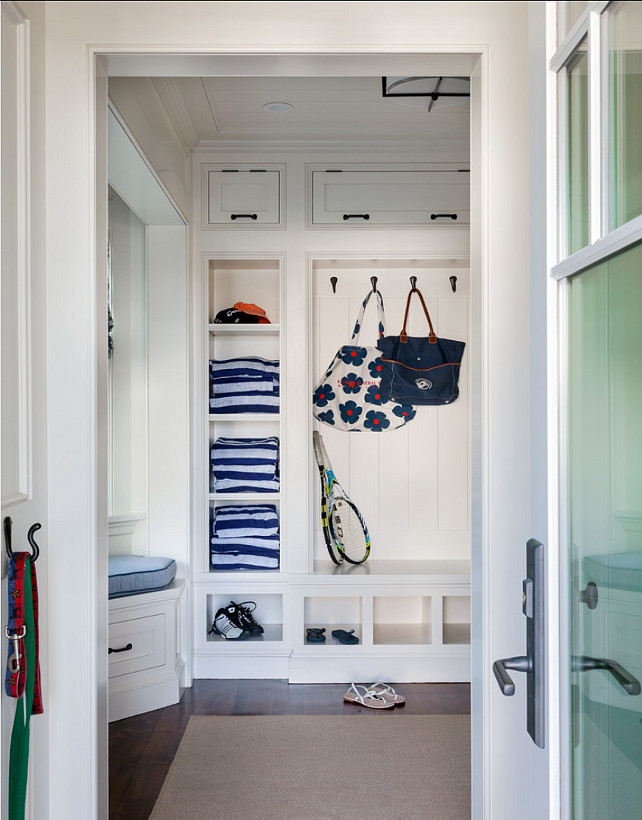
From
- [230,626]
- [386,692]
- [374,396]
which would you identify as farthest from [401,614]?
[374,396]

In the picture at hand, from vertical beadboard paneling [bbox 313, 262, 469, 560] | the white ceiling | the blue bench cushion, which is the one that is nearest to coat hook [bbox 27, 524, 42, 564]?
the blue bench cushion

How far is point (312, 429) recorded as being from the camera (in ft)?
13.8

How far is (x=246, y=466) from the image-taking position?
157 inches

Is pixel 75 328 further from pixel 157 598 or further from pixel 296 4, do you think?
pixel 157 598

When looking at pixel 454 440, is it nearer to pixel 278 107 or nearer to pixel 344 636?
pixel 344 636

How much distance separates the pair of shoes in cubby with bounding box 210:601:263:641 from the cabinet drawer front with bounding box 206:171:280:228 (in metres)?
2.08

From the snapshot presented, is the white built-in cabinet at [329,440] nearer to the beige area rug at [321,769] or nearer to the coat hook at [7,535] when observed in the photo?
the beige area rug at [321,769]

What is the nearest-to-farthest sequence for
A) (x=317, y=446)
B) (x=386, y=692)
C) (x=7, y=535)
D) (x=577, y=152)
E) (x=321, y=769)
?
1. (x=577, y=152)
2. (x=7, y=535)
3. (x=321, y=769)
4. (x=386, y=692)
5. (x=317, y=446)

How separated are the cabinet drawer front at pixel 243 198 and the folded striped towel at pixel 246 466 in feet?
3.89

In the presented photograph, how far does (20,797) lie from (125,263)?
2.68m

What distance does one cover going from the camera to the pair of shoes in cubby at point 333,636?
3.91m

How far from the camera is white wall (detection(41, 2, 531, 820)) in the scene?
6.27 feet

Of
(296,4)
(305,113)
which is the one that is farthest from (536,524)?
(305,113)

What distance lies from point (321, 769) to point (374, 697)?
79 cm
